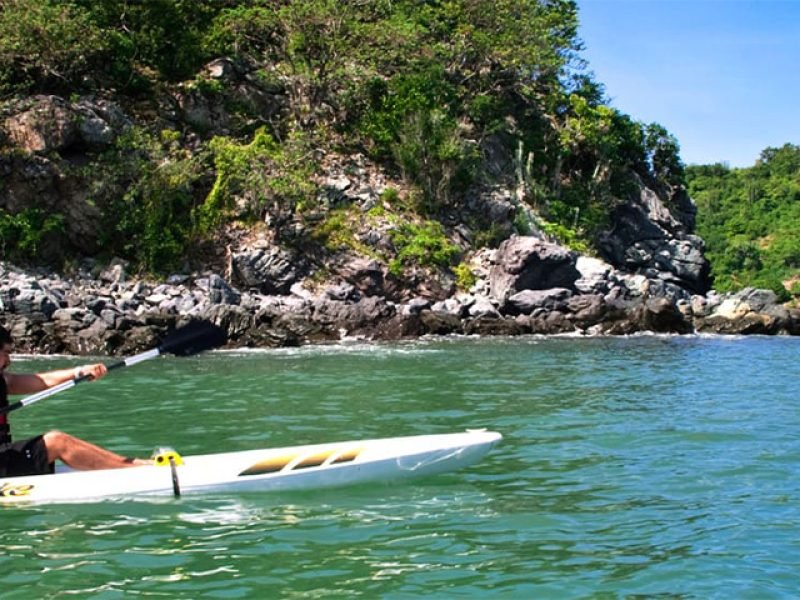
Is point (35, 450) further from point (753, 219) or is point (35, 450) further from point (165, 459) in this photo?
point (753, 219)

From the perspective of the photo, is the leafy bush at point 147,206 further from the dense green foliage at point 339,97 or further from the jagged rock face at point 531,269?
the jagged rock face at point 531,269

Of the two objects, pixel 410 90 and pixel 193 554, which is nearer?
pixel 193 554

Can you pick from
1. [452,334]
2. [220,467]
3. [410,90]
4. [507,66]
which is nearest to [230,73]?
[410,90]

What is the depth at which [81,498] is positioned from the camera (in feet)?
20.7

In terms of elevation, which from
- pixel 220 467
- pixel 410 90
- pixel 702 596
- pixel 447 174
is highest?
pixel 410 90

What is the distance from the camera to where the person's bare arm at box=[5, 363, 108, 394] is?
668cm

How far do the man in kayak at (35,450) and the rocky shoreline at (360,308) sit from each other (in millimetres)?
11433

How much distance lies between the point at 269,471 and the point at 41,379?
198 centimetres

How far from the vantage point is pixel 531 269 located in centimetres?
2548

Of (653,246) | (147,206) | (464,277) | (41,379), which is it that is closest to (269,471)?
(41,379)

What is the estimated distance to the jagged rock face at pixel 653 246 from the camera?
3406 centimetres

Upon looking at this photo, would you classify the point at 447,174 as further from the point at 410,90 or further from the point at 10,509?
the point at 10,509

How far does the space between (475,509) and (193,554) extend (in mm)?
2020

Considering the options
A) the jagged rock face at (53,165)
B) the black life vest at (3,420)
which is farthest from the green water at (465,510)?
the jagged rock face at (53,165)
